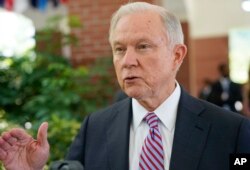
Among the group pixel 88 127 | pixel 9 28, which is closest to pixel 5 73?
pixel 9 28

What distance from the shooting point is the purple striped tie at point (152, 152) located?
2.21 meters

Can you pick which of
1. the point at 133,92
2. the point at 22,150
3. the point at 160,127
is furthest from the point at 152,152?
the point at 22,150

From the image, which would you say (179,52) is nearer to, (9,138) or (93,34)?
(9,138)

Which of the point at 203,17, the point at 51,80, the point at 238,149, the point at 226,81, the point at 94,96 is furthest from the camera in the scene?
the point at 203,17

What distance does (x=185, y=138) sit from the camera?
2254 millimetres

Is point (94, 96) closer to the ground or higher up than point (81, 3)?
closer to the ground

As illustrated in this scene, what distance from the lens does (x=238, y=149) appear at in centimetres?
221

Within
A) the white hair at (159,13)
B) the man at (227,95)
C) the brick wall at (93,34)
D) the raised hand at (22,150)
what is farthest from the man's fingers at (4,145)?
the man at (227,95)

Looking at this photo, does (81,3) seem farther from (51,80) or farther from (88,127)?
(88,127)

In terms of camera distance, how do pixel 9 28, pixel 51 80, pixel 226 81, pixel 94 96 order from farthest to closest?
pixel 226 81, pixel 9 28, pixel 94 96, pixel 51 80

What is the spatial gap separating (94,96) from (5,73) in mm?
1051

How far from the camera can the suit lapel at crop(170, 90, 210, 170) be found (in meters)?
2.20

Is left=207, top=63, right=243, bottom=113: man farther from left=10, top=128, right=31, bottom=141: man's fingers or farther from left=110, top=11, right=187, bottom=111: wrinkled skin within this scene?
left=10, top=128, right=31, bottom=141: man's fingers

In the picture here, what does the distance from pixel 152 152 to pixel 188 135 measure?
0.57ft
